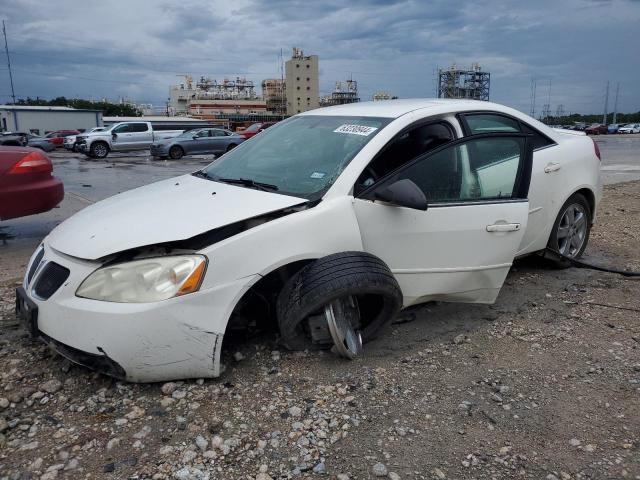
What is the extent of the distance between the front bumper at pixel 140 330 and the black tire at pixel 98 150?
24.5 metres

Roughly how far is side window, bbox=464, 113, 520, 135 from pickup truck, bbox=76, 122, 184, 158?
79.6ft

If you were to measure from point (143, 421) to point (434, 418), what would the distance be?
1406 mm

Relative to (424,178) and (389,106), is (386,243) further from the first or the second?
(389,106)

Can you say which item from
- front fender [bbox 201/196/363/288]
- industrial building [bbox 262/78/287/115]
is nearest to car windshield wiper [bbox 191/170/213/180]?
front fender [bbox 201/196/363/288]

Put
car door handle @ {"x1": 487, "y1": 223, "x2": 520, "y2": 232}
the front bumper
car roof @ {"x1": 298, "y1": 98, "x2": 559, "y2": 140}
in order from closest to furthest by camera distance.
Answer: the front bumper → car door handle @ {"x1": 487, "y1": 223, "x2": 520, "y2": 232} → car roof @ {"x1": 298, "y1": 98, "x2": 559, "y2": 140}

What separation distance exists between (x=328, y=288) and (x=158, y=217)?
3.34 ft

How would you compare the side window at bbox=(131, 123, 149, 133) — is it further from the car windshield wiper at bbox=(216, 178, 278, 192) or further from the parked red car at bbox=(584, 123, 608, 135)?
the parked red car at bbox=(584, 123, 608, 135)

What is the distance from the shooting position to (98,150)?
2534cm

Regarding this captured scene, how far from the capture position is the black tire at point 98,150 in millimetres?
25125

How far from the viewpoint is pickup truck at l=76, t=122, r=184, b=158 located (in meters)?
25.2

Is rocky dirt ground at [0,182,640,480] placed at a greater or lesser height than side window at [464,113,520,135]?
lesser

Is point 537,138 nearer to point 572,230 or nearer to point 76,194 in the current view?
point 572,230

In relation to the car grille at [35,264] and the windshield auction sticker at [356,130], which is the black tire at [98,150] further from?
the windshield auction sticker at [356,130]

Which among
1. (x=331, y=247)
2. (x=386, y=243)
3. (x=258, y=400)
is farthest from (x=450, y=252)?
(x=258, y=400)
